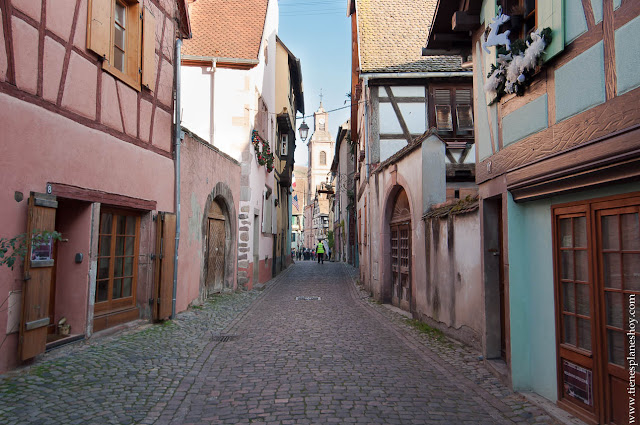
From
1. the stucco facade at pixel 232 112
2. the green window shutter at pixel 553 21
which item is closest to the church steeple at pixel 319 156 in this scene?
the stucco facade at pixel 232 112

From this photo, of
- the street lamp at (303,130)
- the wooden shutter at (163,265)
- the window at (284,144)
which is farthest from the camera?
the window at (284,144)

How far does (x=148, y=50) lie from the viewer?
26.3 feet

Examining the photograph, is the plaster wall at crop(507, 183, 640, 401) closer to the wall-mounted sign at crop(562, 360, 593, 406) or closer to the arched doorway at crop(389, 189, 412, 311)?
the wall-mounted sign at crop(562, 360, 593, 406)

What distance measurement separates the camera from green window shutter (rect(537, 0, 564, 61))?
4.14 m

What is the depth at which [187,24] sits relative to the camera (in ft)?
31.9

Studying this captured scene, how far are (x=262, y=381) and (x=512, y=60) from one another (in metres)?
3.98

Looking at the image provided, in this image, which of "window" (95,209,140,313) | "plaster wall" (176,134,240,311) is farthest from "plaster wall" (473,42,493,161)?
"plaster wall" (176,134,240,311)

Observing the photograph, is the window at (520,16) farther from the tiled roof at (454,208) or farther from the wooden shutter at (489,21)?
the tiled roof at (454,208)

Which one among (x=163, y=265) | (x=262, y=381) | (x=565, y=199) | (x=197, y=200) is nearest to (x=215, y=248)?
(x=197, y=200)

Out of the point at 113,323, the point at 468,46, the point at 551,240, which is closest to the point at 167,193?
the point at 113,323

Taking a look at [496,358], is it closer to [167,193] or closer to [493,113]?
[493,113]

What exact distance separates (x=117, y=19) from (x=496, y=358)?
6.85m

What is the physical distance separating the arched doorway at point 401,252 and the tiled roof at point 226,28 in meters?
6.44

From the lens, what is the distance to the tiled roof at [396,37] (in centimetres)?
1412
